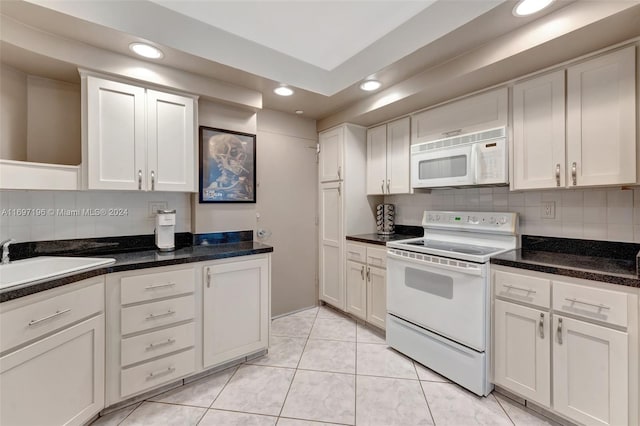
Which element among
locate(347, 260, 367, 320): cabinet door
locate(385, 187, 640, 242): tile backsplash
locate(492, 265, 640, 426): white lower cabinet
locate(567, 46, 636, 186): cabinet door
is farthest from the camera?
locate(347, 260, 367, 320): cabinet door

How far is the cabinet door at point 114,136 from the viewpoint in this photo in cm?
178

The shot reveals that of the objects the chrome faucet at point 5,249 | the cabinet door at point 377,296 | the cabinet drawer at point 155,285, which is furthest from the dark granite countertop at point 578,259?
the chrome faucet at point 5,249

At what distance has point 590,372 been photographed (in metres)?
1.41

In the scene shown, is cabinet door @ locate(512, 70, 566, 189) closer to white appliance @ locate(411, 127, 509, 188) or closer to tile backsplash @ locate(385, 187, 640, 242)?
white appliance @ locate(411, 127, 509, 188)

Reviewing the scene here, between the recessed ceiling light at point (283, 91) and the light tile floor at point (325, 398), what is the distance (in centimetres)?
228

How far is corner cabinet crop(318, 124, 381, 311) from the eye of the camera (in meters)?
2.98

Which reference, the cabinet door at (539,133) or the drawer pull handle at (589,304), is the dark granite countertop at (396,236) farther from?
the drawer pull handle at (589,304)

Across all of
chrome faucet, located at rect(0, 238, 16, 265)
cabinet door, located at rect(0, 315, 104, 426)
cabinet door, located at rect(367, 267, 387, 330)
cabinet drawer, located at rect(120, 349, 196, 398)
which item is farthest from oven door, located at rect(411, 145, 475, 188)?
chrome faucet, located at rect(0, 238, 16, 265)

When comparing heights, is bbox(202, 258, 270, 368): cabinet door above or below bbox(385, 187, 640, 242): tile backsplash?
below

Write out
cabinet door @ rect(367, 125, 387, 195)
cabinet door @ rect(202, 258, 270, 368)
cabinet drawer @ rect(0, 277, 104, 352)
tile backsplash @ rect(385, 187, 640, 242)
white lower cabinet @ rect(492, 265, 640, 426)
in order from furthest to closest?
cabinet door @ rect(367, 125, 387, 195), cabinet door @ rect(202, 258, 270, 368), tile backsplash @ rect(385, 187, 640, 242), white lower cabinet @ rect(492, 265, 640, 426), cabinet drawer @ rect(0, 277, 104, 352)

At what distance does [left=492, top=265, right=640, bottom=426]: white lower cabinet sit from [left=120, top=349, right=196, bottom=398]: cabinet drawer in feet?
6.74

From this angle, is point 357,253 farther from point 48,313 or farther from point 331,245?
point 48,313

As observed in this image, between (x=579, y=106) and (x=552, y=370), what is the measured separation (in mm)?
1556

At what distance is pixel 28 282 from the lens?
4.10 feet
